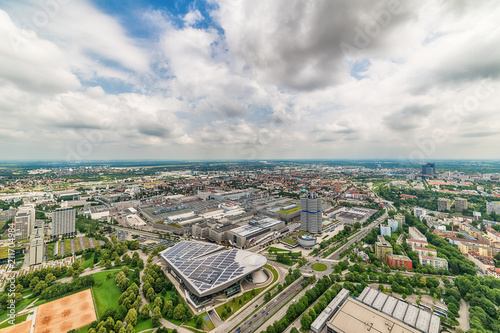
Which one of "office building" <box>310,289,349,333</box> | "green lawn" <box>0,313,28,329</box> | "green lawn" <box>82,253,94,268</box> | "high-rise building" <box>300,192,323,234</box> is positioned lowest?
"green lawn" <box>82,253,94,268</box>

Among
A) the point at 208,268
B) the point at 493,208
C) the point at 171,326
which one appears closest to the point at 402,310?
the point at 208,268

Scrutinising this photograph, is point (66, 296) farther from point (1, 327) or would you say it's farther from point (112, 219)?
point (112, 219)

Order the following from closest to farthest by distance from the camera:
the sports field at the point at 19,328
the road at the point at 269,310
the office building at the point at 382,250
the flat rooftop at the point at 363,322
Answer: the flat rooftop at the point at 363,322, the sports field at the point at 19,328, the road at the point at 269,310, the office building at the point at 382,250

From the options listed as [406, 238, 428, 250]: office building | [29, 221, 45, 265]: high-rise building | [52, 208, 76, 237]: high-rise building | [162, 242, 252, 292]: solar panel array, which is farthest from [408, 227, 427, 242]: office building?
[52, 208, 76, 237]: high-rise building

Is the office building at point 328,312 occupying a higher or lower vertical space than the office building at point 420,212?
lower

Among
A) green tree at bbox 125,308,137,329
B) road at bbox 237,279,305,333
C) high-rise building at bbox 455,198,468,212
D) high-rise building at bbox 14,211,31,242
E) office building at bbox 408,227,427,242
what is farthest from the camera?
high-rise building at bbox 455,198,468,212

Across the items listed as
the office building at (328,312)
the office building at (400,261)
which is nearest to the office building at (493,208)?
the office building at (400,261)

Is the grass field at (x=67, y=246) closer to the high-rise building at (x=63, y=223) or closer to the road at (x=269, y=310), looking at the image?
the high-rise building at (x=63, y=223)

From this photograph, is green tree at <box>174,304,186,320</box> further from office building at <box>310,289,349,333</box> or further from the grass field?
the grass field
